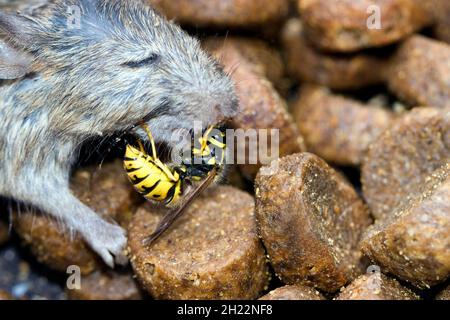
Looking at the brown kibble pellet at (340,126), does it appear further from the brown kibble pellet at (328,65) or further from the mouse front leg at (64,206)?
the mouse front leg at (64,206)

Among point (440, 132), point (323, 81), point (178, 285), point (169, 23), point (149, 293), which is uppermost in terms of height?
point (169, 23)

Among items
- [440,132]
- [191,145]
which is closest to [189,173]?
[191,145]

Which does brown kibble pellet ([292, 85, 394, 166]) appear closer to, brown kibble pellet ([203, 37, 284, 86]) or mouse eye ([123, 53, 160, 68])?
brown kibble pellet ([203, 37, 284, 86])

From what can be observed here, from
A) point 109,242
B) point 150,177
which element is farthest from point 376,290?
point 109,242

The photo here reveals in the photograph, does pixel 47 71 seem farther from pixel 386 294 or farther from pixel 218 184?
pixel 386 294

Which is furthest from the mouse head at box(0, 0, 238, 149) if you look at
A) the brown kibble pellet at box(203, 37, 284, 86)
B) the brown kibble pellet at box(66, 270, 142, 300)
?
the brown kibble pellet at box(66, 270, 142, 300)

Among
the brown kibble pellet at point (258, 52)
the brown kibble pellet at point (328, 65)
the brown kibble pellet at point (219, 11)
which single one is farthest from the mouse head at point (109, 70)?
the brown kibble pellet at point (328, 65)

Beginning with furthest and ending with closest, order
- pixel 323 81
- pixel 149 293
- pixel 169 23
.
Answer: pixel 323 81 → pixel 169 23 → pixel 149 293
